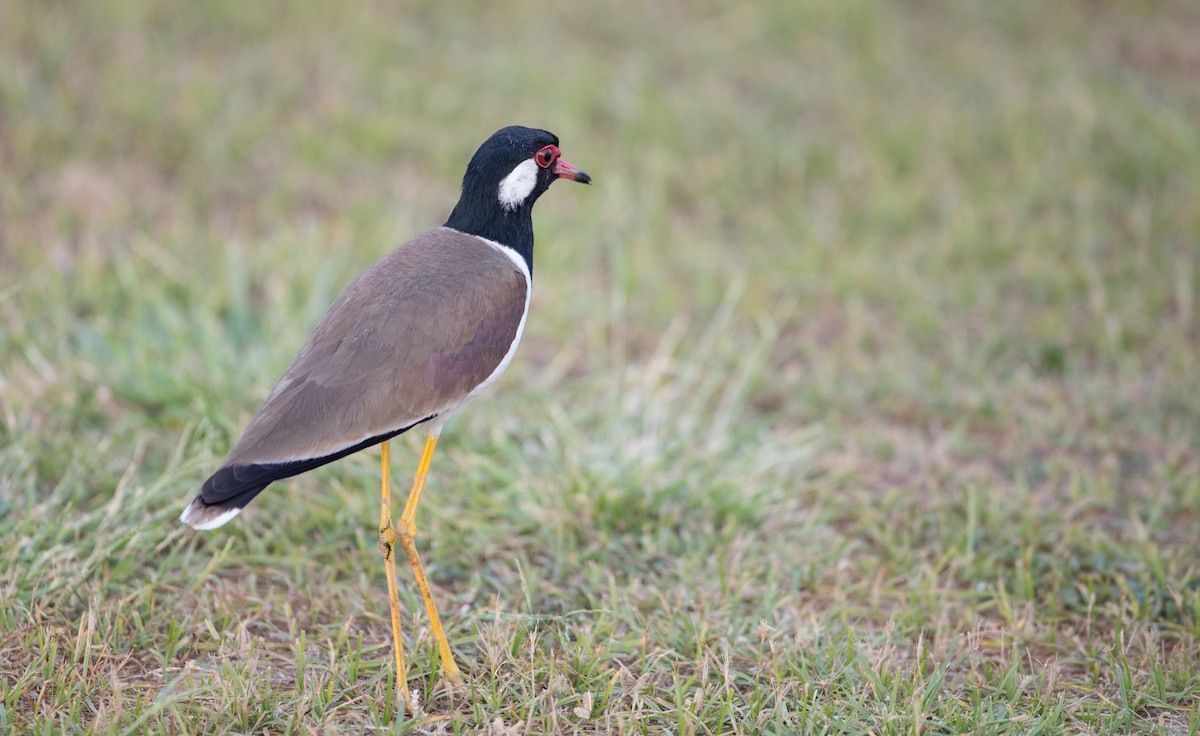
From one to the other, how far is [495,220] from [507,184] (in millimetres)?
115

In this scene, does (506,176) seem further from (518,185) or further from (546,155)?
(546,155)

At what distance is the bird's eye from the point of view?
3459 mm

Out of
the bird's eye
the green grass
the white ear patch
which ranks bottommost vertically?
the green grass

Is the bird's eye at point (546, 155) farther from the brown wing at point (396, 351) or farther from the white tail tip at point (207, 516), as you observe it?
the white tail tip at point (207, 516)

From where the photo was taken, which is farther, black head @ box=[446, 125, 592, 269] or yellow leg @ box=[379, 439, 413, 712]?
black head @ box=[446, 125, 592, 269]

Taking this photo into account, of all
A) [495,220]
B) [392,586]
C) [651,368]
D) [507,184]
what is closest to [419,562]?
[392,586]

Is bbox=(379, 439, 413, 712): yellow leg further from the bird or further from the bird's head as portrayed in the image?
the bird's head

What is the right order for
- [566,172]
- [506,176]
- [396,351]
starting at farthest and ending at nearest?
1. [566,172]
2. [506,176]
3. [396,351]

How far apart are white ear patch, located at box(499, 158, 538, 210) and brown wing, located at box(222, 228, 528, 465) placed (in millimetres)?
147

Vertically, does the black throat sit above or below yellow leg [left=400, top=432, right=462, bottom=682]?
above

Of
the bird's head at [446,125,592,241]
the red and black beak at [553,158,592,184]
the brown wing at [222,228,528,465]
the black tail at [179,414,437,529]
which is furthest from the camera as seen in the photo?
the red and black beak at [553,158,592,184]

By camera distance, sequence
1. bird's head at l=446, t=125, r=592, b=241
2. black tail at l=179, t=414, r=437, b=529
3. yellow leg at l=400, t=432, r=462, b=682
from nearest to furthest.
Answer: black tail at l=179, t=414, r=437, b=529
yellow leg at l=400, t=432, r=462, b=682
bird's head at l=446, t=125, r=592, b=241

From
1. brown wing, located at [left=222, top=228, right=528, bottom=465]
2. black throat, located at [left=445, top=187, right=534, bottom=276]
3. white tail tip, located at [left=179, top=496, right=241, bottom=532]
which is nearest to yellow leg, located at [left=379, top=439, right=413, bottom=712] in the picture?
brown wing, located at [left=222, top=228, right=528, bottom=465]

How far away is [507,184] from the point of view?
3424mm
